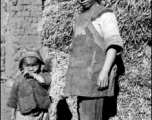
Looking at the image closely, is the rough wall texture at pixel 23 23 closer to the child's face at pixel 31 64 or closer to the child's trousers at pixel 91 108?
the child's face at pixel 31 64

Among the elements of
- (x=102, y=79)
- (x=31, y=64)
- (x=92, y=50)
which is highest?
(x=92, y=50)

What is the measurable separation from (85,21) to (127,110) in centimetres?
122

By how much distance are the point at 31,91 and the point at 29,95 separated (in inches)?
1.8

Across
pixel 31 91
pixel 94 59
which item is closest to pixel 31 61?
pixel 31 91

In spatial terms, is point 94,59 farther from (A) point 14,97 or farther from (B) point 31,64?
(A) point 14,97

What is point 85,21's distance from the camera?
10.9ft

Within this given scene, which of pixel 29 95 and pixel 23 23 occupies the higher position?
pixel 23 23

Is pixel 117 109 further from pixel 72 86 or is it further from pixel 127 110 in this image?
pixel 72 86

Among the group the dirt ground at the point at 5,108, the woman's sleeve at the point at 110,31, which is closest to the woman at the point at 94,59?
the woman's sleeve at the point at 110,31

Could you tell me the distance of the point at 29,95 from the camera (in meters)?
3.74

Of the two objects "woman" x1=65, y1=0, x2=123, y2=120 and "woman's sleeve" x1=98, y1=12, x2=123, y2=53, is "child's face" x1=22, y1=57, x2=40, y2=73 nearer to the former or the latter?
"woman" x1=65, y1=0, x2=123, y2=120

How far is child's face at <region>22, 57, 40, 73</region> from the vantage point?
12.3 ft

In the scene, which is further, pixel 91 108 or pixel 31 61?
pixel 31 61

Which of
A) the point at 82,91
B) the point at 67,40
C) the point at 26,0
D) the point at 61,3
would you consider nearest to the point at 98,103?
the point at 82,91
